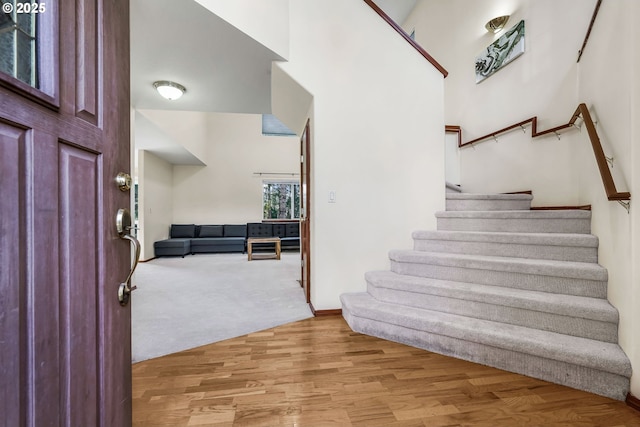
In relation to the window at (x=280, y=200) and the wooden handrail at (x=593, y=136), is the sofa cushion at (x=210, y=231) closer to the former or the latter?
the window at (x=280, y=200)

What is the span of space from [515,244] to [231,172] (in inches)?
295

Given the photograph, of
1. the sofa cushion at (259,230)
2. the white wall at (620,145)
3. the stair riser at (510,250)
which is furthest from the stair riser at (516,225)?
the sofa cushion at (259,230)

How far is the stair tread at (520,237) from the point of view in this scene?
1974mm

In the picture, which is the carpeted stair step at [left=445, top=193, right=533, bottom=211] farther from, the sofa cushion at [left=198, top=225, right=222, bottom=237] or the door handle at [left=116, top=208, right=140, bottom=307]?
the sofa cushion at [left=198, top=225, right=222, bottom=237]

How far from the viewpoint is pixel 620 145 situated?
159cm

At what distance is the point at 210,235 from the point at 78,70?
24.3 feet

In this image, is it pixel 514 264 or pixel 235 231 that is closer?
pixel 514 264

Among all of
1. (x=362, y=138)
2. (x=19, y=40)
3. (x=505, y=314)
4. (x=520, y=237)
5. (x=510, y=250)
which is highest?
(x=362, y=138)

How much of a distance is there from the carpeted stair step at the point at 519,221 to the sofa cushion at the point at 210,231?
20.6 ft

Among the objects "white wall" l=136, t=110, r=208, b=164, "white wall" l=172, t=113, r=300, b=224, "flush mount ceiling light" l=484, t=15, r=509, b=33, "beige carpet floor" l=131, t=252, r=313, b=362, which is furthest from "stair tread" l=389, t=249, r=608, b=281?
"white wall" l=172, t=113, r=300, b=224

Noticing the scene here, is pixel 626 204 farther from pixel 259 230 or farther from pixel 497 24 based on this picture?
pixel 259 230

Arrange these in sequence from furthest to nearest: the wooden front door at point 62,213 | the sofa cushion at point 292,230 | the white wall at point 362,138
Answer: the sofa cushion at point 292,230, the white wall at point 362,138, the wooden front door at point 62,213

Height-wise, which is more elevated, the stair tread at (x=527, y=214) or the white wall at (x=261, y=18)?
the white wall at (x=261, y=18)

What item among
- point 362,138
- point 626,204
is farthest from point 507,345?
point 362,138
